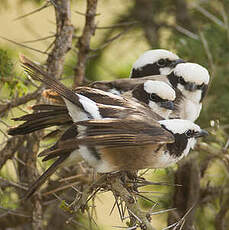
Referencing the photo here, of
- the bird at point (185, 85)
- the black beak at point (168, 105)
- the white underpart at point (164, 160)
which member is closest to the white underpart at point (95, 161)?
the white underpart at point (164, 160)

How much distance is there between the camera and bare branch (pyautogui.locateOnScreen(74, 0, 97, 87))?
10.8 feet

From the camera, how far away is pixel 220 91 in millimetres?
4223

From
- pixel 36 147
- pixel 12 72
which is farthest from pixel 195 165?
pixel 12 72

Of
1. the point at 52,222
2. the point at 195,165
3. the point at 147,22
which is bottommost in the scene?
the point at 52,222

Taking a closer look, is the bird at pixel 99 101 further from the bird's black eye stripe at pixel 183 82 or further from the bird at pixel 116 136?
the bird's black eye stripe at pixel 183 82

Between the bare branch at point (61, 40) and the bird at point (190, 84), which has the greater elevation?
the bare branch at point (61, 40)

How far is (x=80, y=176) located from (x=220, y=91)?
1.41 m

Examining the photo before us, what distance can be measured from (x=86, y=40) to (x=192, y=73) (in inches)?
24.7

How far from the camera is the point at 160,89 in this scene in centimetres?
311

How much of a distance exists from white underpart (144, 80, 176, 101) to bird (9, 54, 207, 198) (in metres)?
0.27

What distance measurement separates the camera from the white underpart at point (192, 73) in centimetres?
341

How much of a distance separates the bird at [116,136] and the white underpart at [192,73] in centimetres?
62

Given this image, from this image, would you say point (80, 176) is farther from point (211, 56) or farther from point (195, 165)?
point (211, 56)

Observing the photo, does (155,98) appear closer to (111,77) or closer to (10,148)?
(10,148)
